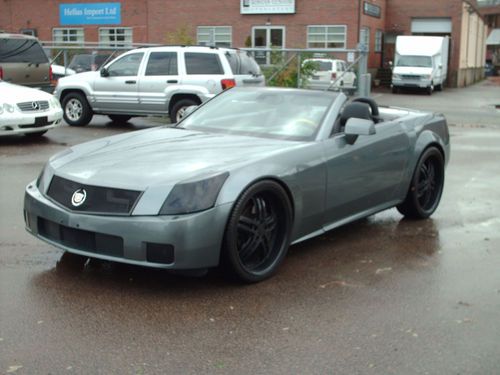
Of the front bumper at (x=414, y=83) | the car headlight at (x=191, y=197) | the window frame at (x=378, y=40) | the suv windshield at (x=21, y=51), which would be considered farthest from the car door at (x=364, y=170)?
the window frame at (x=378, y=40)

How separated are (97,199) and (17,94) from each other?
8498 mm

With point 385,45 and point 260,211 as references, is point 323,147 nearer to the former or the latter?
point 260,211

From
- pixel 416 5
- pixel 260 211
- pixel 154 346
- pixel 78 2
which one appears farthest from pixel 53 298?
pixel 416 5

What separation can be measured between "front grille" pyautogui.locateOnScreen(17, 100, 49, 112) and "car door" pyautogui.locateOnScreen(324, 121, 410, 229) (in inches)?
304

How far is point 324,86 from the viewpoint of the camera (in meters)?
22.6

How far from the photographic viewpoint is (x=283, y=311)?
448 cm

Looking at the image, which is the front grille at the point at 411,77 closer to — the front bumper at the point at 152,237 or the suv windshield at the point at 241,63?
the suv windshield at the point at 241,63

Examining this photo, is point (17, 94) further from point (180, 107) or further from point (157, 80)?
point (180, 107)

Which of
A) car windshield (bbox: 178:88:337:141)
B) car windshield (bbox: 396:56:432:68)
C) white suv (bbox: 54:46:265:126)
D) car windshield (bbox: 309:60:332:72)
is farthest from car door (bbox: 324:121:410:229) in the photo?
car windshield (bbox: 396:56:432:68)

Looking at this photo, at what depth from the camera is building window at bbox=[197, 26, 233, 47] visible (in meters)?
37.9

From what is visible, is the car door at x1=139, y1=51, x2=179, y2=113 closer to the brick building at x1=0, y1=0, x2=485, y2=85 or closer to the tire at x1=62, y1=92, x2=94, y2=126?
the tire at x1=62, y1=92, x2=94, y2=126

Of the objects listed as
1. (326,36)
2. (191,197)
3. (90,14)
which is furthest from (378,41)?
(191,197)

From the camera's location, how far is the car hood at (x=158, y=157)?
4699 mm

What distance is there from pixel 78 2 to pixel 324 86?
885 inches
